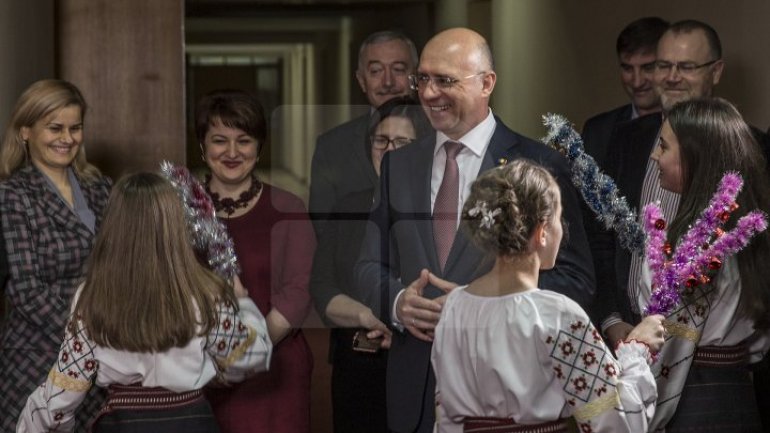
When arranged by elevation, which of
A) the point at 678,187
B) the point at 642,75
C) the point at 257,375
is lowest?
the point at 257,375

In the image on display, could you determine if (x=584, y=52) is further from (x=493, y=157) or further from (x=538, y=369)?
(x=538, y=369)

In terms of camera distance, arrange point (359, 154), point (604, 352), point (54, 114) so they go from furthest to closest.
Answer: point (54, 114) → point (359, 154) → point (604, 352)

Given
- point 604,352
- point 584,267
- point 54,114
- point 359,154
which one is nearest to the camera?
point 604,352

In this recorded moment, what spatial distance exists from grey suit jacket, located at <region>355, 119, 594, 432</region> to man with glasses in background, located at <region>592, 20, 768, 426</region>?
0.08 meters

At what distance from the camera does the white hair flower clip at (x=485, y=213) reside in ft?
7.15

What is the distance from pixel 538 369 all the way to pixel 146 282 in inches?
28.7

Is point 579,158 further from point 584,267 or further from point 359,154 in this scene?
point 359,154

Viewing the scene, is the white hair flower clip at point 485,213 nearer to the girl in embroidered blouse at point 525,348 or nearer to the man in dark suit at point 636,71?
the girl in embroidered blouse at point 525,348

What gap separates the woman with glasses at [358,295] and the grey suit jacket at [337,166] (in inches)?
0.7

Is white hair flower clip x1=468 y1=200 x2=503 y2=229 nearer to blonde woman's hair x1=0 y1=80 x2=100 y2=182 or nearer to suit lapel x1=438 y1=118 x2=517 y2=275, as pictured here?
suit lapel x1=438 y1=118 x2=517 y2=275

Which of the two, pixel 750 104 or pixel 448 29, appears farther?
pixel 750 104

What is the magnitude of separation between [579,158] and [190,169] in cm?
79

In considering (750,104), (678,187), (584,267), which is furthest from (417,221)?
(750,104)

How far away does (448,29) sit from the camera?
2.62m
